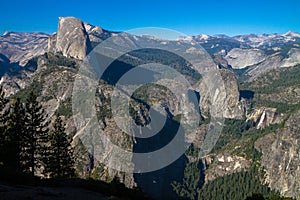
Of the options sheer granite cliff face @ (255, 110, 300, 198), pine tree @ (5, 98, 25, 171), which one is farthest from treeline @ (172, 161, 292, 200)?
pine tree @ (5, 98, 25, 171)

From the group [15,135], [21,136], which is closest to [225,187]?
[21,136]

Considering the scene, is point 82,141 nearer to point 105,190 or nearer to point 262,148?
point 262,148

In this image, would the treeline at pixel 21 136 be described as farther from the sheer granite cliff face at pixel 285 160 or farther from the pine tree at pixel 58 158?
the sheer granite cliff face at pixel 285 160

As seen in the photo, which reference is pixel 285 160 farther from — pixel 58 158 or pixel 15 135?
pixel 15 135

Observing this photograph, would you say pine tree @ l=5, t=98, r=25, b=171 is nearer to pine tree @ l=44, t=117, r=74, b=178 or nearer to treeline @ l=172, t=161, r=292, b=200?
pine tree @ l=44, t=117, r=74, b=178

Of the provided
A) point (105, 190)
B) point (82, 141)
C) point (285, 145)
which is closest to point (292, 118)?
point (285, 145)
